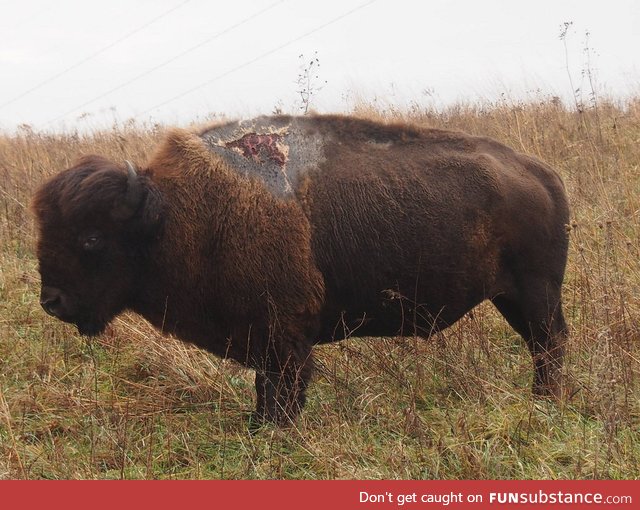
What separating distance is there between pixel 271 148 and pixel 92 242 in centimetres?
112

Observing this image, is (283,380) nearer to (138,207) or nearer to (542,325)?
(138,207)

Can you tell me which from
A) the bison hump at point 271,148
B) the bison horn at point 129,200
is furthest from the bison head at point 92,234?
the bison hump at point 271,148

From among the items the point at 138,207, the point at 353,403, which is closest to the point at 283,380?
the point at 353,403

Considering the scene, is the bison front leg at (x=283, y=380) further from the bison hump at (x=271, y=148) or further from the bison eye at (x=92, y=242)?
the bison eye at (x=92, y=242)

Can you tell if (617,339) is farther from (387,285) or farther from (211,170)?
(211,170)

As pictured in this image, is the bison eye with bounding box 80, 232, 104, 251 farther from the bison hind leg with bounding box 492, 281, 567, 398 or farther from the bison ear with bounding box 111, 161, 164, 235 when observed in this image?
the bison hind leg with bounding box 492, 281, 567, 398

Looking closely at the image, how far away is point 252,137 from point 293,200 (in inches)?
18.9

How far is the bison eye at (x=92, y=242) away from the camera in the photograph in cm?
440

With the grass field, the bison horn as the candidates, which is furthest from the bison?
the grass field

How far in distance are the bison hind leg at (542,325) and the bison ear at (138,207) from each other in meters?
2.20

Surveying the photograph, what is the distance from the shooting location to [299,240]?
449 centimetres

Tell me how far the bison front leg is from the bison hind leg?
4.60 feet

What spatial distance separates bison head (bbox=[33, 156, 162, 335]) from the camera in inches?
172

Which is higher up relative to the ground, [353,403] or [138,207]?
[138,207]
